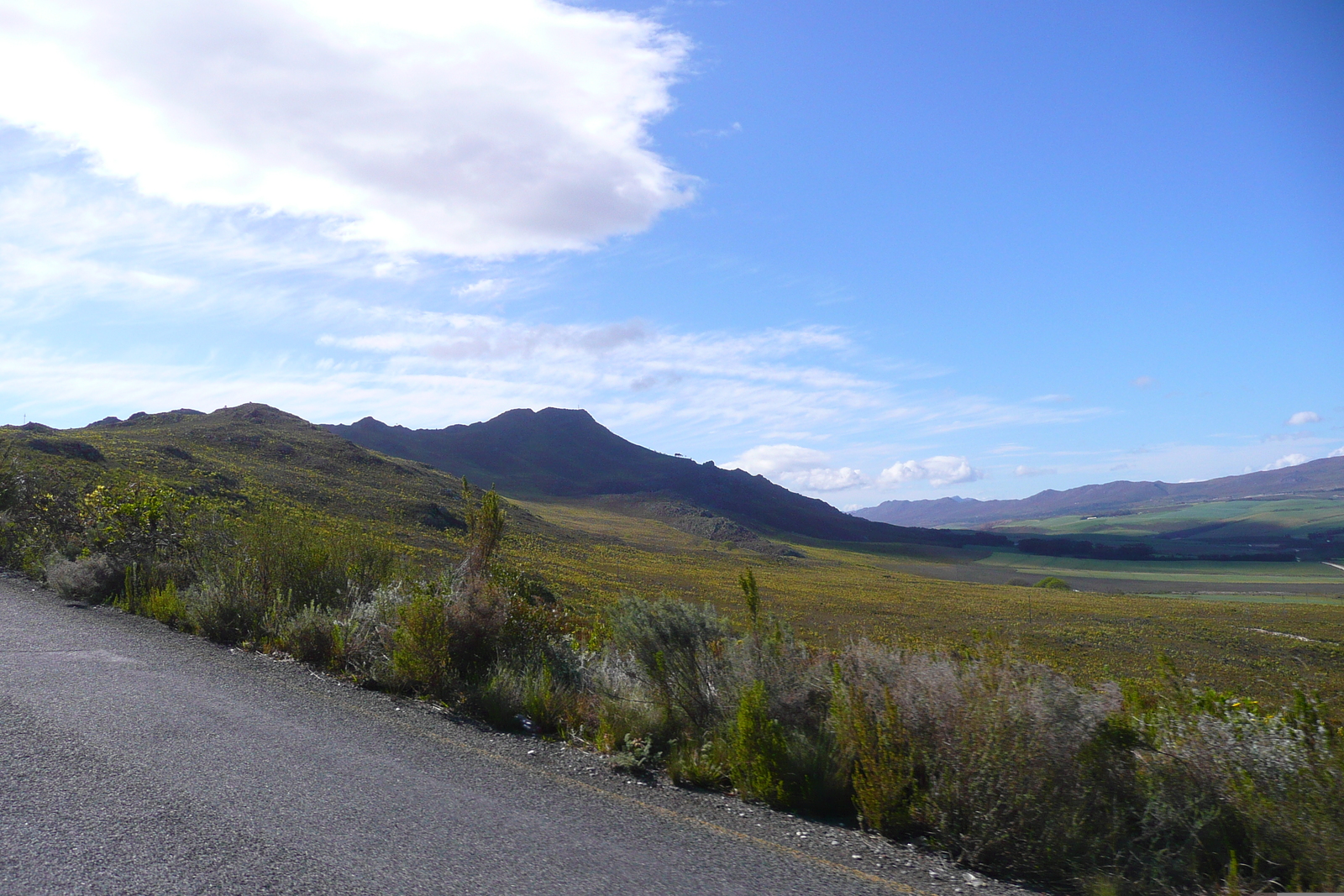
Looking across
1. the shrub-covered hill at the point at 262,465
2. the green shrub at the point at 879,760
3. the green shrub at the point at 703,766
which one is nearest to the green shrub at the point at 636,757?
the green shrub at the point at 703,766

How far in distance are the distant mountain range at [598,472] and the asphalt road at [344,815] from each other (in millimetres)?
118286

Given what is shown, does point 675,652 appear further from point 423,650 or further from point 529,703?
point 423,650

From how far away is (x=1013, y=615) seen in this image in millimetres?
39438

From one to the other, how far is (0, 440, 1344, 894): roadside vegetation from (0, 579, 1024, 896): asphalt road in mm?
329

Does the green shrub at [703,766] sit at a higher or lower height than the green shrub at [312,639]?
lower

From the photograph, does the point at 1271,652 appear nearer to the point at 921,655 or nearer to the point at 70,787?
the point at 921,655

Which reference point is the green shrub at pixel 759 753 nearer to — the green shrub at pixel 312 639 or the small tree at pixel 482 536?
the small tree at pixel 482 536

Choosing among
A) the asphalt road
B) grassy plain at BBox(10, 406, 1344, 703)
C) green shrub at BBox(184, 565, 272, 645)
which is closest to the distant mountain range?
grassy plain at BBox(10, 406, 1344, 703)

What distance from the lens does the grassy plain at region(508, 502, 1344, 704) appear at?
69.7 feet

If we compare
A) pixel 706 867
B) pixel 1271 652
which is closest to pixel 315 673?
pixel 706 867

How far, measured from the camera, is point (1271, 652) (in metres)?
28.0

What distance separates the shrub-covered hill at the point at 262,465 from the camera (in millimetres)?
42594

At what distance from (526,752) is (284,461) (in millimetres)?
67798

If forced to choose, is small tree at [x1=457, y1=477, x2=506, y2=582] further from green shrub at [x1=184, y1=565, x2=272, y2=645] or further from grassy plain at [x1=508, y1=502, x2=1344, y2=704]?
grassy plain at [x1=508, y1=502, x2=1344, y2=704]
